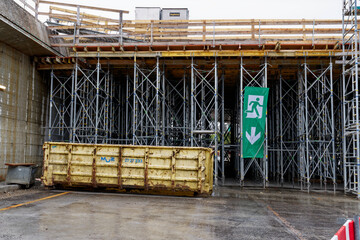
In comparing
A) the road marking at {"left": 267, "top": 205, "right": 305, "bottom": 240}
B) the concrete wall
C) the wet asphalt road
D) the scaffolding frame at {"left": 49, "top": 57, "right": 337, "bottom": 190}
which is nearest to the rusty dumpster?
the wet asphalt road

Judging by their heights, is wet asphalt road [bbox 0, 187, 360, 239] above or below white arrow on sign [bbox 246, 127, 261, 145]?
Result: below

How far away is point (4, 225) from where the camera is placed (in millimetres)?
6926

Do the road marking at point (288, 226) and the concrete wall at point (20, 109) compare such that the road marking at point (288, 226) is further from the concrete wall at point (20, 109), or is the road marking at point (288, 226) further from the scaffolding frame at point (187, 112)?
the concrete wall at point (20, 109)

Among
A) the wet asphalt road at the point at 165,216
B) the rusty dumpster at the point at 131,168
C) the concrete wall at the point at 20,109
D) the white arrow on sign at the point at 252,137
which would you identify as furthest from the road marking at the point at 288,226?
the concrete wall at the point at 20,109

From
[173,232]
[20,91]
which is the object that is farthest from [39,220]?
[20,91]

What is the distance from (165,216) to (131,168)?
14.0ft

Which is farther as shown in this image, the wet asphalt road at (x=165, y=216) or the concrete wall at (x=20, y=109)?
the concrete wall at (x=20, y=109)

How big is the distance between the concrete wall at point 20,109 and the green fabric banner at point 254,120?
37.2 ft

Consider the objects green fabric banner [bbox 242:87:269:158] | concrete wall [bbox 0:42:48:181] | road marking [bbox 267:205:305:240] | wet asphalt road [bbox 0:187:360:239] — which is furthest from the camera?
green fabric banner [bbox 242:87:269:158]

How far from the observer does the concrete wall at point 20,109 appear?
14.9 m

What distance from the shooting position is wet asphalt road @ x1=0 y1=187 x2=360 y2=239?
6.57m

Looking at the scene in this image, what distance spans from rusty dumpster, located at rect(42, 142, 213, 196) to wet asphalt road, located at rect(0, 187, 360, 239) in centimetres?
54

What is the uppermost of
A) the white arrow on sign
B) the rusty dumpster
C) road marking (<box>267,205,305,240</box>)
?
the white arrow on sign

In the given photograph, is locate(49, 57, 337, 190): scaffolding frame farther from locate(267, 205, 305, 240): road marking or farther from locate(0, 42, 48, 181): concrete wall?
locate(267, 205, 305, 240): road marking
